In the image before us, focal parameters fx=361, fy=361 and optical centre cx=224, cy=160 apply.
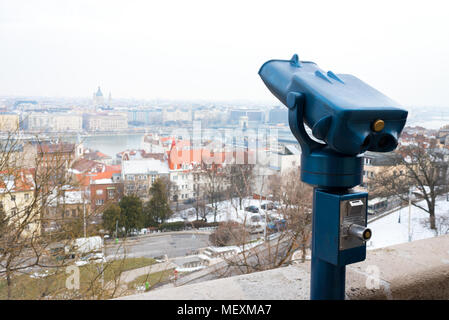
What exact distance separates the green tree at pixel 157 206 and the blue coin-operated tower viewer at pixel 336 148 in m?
4.74

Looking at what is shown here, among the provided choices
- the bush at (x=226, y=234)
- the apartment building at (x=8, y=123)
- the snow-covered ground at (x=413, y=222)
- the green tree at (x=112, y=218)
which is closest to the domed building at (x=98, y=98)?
the green tree at (x=112, y=218)

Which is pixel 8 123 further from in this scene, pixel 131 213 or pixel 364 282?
pixel 364 282

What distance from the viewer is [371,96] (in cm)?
60

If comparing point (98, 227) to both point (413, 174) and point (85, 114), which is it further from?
point (413, 174)

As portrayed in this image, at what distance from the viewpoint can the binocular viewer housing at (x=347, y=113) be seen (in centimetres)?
53

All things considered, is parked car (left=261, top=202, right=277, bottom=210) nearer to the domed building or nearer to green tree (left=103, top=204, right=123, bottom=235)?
green tree (left=103, top=204, right=123, bottom=235)

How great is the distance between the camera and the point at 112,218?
4.03 meters

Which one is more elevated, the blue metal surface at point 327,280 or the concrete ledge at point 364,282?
the blue metal surface at point 327,280

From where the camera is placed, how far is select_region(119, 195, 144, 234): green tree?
458cm

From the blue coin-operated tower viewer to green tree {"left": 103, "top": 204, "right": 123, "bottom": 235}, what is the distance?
3.44 meters

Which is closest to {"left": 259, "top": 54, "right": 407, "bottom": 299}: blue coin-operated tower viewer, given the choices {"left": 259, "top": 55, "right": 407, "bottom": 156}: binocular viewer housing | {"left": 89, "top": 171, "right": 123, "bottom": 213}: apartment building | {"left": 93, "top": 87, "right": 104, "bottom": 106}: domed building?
{"left": 259, "top": 55, "right": 407, "bottom": 156}: binocular viewer housing

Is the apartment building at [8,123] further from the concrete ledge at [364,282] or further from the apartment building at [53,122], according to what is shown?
the concrete ledge at [364,282]

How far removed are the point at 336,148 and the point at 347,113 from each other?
2.4 inches

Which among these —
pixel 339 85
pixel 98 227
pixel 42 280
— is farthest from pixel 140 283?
pixel 339 85
